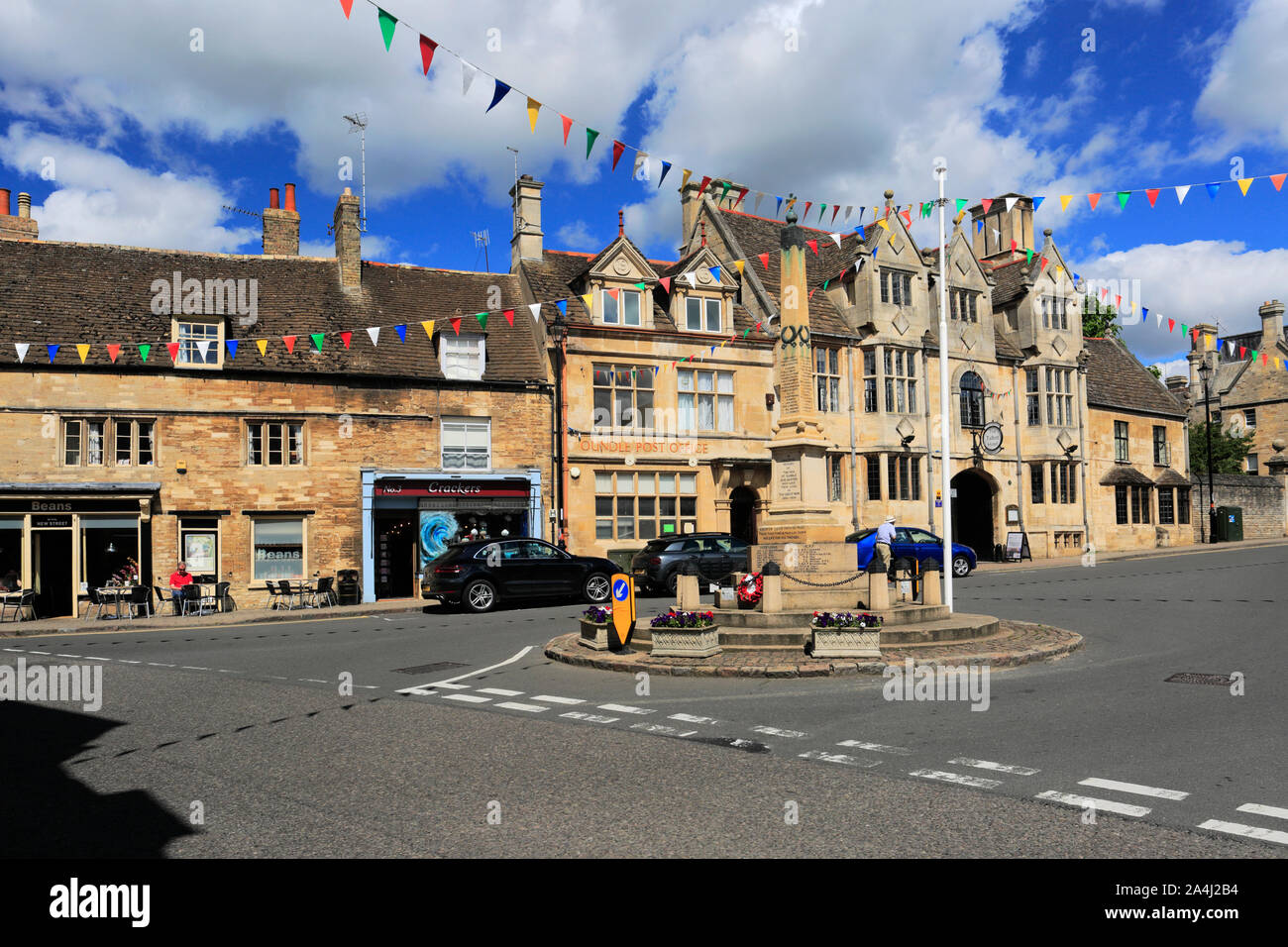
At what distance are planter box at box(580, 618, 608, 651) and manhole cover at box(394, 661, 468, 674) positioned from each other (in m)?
1.95

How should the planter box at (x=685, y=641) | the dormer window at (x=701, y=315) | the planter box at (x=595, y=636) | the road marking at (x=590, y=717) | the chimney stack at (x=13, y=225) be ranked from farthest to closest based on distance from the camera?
the dormer window at (x=701, y=315) → the chimney stack at (x=13, y=225) → the planter box at (x=595, y=636) → the planter box at (x=685, y=641) → the road marking at (x=590, y=717)

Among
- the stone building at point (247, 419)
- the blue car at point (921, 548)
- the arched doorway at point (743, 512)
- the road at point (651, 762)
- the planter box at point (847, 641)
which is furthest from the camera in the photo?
the arched doorway at point (743, 512)

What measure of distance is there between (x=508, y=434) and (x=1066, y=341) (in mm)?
23304

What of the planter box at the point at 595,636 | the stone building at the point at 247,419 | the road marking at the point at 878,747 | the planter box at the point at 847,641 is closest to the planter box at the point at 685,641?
the planter box at the point at 595,636

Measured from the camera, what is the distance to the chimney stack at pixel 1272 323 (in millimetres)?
57625

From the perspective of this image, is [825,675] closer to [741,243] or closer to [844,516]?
[844,516]

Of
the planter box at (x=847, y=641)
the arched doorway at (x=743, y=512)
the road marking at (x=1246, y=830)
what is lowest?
the road marking at (x=1246, y=830)

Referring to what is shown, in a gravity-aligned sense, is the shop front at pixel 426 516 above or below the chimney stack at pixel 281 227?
below

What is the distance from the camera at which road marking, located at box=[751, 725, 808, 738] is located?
8156 mm

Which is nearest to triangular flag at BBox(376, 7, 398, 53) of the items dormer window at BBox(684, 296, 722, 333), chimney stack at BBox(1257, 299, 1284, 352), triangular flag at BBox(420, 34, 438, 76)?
triangular flag at BBox(420, 34, 438, 76)

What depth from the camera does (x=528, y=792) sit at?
640cm

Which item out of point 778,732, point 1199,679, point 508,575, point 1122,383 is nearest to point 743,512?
point 508,575

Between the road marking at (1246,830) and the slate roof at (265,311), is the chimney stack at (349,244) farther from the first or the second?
the road marking at (1246,830)
